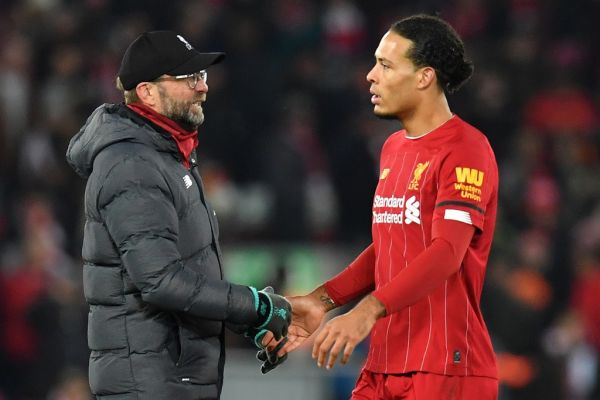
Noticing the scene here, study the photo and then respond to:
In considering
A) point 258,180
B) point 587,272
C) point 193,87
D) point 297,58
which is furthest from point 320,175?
point 193,87

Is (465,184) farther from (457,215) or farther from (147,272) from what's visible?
(147,272)

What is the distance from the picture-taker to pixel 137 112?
5.26 meters

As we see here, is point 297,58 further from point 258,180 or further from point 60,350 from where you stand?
point 60,350

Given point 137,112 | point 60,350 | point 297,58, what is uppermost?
point 137,112

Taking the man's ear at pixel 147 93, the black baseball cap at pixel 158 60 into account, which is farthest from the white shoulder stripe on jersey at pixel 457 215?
the man's ear at pixel 147 93

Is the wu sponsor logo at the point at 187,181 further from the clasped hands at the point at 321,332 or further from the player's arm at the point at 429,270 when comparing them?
the player's arm at the point at 429,270

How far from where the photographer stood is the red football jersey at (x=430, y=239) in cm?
498

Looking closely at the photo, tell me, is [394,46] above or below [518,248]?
above

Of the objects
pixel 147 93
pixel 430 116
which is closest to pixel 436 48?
pixel 430 116

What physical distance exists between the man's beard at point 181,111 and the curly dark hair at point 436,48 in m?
0.87

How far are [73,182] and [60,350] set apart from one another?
206 centimetres

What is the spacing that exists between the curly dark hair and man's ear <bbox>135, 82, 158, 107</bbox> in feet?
3.24

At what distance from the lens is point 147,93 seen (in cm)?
530

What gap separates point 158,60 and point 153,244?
761 millimetres
